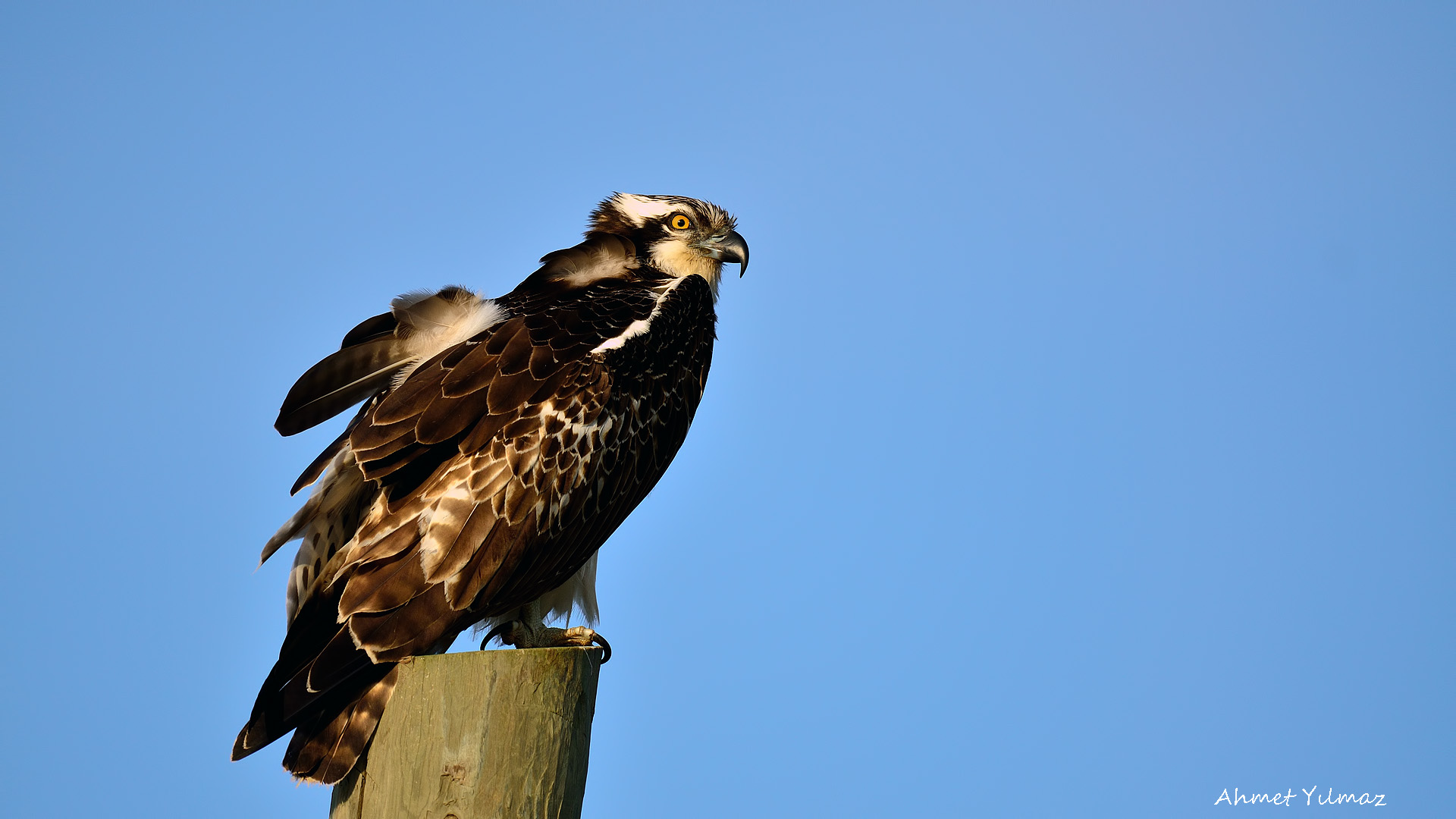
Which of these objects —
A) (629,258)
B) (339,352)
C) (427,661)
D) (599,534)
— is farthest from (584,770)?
(629,258)

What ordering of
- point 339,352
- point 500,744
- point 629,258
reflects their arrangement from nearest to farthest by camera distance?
1. point 500,744
2. point 339,352
3. point 629,258

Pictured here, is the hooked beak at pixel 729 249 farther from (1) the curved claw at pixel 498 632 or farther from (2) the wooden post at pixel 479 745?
(2) the wooden post at pixel 479 745

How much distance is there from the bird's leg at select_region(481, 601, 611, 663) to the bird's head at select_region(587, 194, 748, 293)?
90.9 inches

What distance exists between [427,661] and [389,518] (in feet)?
3.35

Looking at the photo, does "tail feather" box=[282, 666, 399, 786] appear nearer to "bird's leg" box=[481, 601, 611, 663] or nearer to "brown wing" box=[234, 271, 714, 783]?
"brown wing" box=[234, 271, 714, 783]

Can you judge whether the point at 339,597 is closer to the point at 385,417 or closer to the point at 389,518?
the point at 389,518

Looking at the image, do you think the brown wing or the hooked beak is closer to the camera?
the brown wing

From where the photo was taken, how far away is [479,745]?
354 centimetres

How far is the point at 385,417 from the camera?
4.82 metres

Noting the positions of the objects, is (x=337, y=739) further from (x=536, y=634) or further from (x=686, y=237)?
(x=686, y=237)

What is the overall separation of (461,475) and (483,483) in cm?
10

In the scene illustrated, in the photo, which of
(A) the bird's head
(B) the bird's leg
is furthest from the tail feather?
(A) the bird's head

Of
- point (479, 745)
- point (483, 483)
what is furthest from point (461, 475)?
point (479, 745)

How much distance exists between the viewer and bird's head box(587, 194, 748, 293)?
6945mm
